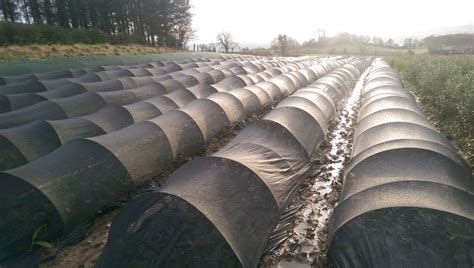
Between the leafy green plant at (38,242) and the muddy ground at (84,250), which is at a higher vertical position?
the leafy green plant at (38,242)

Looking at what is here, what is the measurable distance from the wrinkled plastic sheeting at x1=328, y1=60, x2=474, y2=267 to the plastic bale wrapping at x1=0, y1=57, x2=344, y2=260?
19.9 ft

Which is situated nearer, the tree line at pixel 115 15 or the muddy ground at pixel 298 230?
the muddy ground at pixel 298 230

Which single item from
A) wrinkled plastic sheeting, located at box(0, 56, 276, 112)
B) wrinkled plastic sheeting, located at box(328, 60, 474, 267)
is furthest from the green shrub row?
wrinkled plastic sheeting, located at box(328, 60, 474, 267)

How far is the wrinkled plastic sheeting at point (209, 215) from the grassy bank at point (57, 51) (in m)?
31.2

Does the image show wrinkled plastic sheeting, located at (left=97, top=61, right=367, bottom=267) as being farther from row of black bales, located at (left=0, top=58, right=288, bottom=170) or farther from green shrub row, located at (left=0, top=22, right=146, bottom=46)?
green shrub row, located at (left=0, top=22, right=146, bottom=46)

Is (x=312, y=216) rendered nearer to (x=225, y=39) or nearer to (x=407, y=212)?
(x=407, y=212)

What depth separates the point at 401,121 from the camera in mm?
10336

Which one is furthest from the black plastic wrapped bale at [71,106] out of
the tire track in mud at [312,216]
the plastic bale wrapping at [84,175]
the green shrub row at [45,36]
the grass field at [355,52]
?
the grass field at [355,52]

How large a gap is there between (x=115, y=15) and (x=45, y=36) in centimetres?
2415

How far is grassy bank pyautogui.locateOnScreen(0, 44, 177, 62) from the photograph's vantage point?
30516 mm

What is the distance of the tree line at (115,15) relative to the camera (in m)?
53.2

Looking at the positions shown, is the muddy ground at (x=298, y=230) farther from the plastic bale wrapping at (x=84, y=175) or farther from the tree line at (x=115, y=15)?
the tree line at (x=115, y=15)

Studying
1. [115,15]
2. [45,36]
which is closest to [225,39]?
[115,15]

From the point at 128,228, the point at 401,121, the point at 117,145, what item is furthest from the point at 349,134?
the point at 128,228
